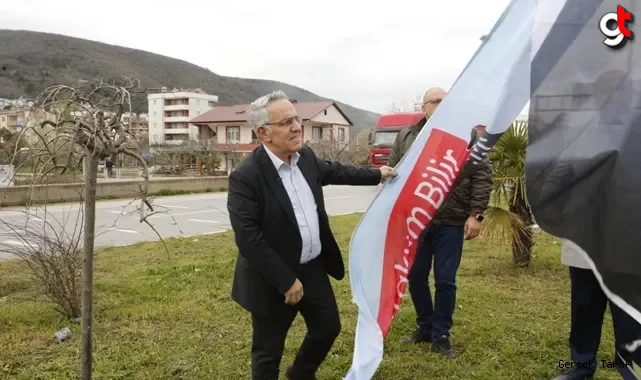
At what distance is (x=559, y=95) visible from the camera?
185 cm

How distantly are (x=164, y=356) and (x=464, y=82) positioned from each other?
2.86m

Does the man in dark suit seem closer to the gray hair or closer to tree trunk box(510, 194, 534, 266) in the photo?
the gray hair

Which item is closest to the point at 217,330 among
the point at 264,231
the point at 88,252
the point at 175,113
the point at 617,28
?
the point at 88,252

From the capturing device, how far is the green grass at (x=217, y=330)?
3617 millimetres

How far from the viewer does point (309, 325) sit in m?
3.02

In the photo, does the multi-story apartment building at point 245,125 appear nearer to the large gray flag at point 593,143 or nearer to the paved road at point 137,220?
the paved road at point 137,220

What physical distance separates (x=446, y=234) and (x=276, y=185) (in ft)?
4.87

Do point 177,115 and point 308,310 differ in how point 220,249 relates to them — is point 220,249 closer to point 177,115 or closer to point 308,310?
point 308,310

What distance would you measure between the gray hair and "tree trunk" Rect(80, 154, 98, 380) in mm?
848

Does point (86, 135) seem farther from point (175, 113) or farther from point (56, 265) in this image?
point (175, 113)

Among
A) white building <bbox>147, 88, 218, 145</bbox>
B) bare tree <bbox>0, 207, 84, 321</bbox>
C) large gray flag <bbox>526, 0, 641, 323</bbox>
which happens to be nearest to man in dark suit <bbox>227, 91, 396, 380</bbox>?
large gray flag <bbox>526, 0, 641, 323</bbox>

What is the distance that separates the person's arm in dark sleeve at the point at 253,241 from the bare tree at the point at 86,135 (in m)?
0.51

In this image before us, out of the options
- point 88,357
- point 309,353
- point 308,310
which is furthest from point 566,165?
point 88,357

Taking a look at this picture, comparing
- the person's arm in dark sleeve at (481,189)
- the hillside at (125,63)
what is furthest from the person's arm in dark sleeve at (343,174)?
the hillside at (125,63)
